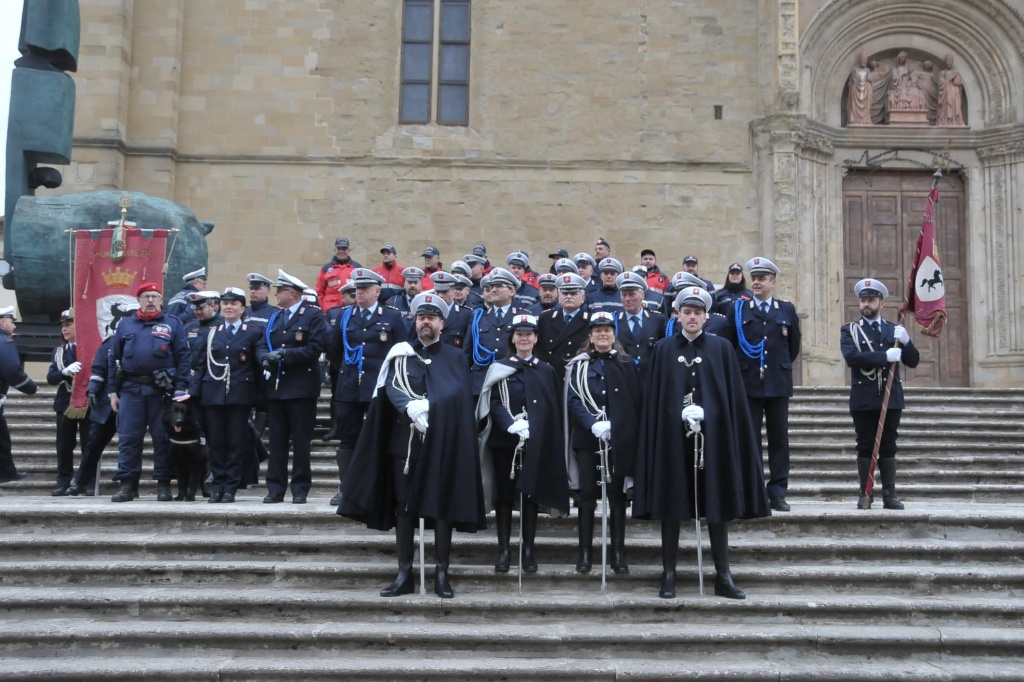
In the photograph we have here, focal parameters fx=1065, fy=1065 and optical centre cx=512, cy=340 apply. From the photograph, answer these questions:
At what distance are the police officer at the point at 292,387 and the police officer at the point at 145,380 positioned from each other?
766 millimetres

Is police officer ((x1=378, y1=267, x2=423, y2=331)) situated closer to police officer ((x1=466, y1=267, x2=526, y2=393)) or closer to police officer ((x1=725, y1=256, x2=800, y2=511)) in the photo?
police officer ((x1=466, y1=267, x2=526, y2=393))

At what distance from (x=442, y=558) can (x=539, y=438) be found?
1029 millimetres

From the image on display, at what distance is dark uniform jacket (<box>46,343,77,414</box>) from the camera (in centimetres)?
1005

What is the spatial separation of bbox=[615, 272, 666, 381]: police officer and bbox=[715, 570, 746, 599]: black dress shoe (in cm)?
230

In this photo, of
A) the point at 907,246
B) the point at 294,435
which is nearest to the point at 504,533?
the point at 294,435

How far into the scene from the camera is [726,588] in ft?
22.5

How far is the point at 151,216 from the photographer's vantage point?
1310 centimetres

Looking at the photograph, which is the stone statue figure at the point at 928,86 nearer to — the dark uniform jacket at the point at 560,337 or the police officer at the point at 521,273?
the police officer at the point at 521,273

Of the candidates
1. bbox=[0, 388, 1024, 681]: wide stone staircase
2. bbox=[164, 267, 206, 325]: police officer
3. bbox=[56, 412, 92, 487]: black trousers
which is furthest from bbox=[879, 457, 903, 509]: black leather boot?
bbox=[56, 412, 92, 487]: black trousers

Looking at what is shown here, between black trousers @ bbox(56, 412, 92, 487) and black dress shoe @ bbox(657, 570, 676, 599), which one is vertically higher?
black trousers @ bbox(56, 412, 92, 487)

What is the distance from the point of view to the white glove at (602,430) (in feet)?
23.7

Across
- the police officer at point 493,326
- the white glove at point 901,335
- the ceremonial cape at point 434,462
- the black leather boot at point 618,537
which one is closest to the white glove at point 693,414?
the black leather boot at point 618,537

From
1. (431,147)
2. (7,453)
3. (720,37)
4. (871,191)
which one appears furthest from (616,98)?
(7,453)

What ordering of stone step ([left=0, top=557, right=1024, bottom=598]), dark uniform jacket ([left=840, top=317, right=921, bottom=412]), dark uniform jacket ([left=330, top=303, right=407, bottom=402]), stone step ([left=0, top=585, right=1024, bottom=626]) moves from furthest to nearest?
dark uniform jacket ([left=330, top=303, right=407, bottom=402]), dark uniform jacket ([left=840, top=317, right=921, bottom=412]), stone step ([left=0, top=557, right=1024, bottom=598]), stone step ([left=0, top=585, right=1024, bottom=626])
